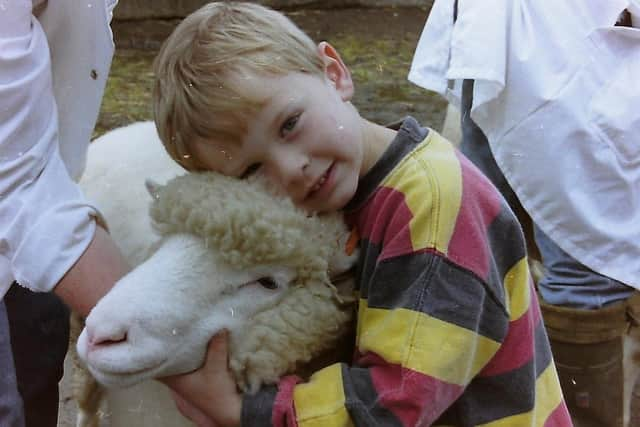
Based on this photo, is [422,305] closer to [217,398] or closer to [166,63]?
[217,398]

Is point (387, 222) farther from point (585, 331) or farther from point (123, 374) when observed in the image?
point (585, 331)

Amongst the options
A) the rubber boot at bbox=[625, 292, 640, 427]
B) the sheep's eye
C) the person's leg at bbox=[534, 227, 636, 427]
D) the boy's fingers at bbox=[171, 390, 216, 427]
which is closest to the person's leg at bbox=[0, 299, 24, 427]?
the boy's fingers at bbox=[171, 390, 216, 427]

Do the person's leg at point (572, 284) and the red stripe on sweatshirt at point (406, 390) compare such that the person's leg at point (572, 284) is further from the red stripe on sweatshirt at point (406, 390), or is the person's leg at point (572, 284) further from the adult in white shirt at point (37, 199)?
the adult in white shirt at point (37, 199)

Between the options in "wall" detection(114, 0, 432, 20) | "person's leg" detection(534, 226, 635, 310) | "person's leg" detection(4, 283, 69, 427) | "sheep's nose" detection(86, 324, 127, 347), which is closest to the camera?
"sheep's nose" detection(86, 324, 127, 347)

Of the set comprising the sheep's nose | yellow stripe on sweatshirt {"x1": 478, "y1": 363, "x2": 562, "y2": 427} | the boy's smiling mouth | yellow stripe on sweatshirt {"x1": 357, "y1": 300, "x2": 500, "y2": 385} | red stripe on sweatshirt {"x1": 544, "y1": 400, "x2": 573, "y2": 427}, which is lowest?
red stripe on sweatshirt {"x1": 544, "y1": 400, "x2": 573, "y2": 427}

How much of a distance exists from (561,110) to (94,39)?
74 centimetres

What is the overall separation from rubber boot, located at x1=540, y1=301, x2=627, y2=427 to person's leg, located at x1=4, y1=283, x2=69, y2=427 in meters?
0.82

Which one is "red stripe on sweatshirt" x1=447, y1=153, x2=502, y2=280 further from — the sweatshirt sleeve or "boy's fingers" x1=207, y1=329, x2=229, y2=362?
the sweatshirt sleeve

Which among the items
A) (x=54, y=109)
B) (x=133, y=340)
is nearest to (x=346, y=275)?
(x=133, y=340)

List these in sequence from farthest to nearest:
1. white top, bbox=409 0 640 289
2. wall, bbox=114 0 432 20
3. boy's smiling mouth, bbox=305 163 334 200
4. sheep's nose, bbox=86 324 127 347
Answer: wall, bbox=114 0 432 20 → white top, bbox=409 0 640 289 → boy's smiling mouth, bbox=305 163 334 200 → sheep's nose, bbox=86 324 127 347

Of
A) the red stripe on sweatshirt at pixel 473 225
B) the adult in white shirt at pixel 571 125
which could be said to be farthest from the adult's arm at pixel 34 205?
the adult in white shirt at pixel 571 125

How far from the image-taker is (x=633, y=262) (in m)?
1.35

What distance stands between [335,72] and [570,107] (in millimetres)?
628

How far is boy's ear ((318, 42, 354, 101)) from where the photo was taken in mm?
834
